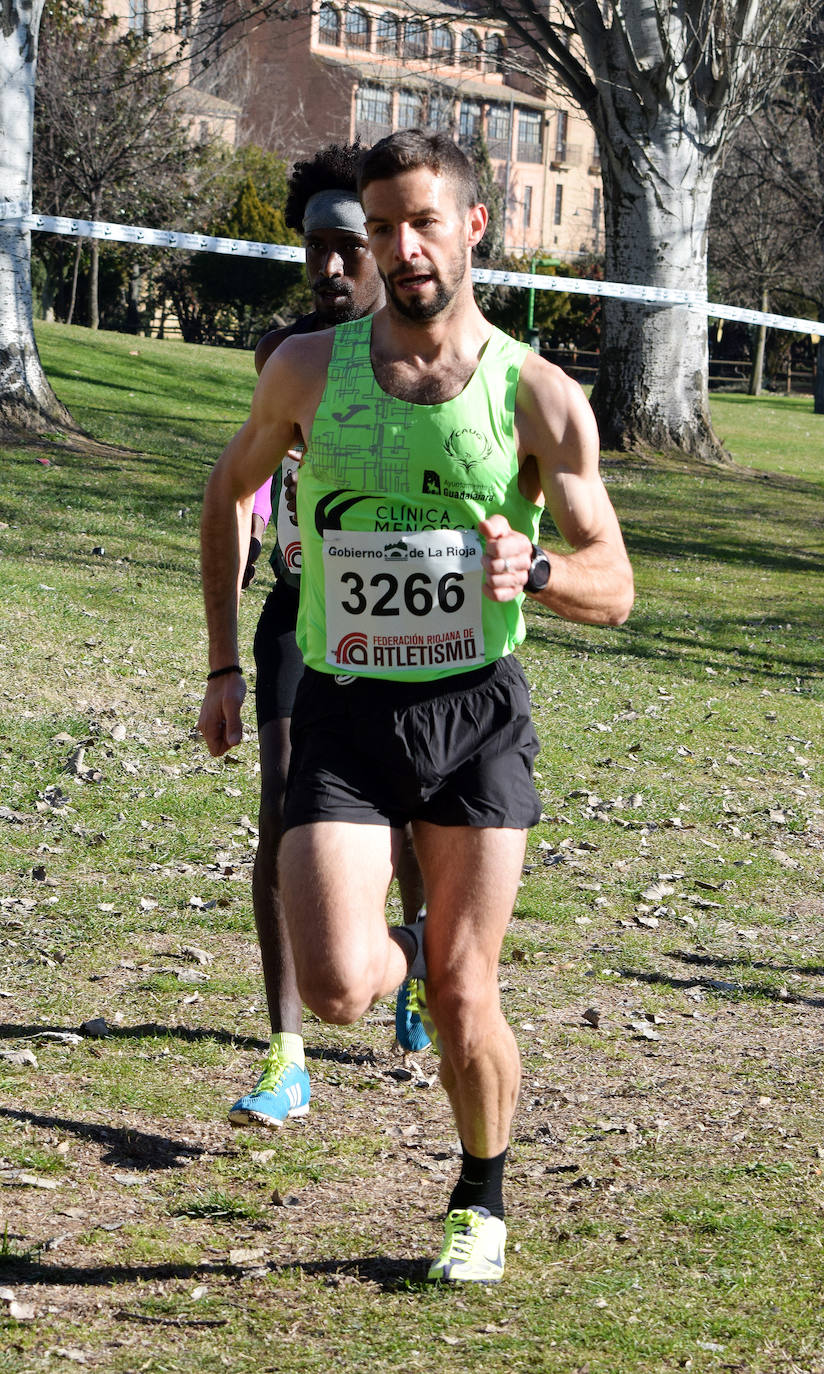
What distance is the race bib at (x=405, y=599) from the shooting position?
350cm

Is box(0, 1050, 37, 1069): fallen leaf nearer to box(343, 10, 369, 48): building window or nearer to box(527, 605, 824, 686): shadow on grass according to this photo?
box(527, 605, 824, 686): shadow on grass

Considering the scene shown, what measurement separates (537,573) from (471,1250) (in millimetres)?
1538

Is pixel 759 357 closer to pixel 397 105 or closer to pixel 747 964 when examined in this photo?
pixel 397 105

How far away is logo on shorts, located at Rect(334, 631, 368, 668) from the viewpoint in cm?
359

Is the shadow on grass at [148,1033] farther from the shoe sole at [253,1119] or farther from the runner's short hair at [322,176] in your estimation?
the runner's short hair at [322,176]

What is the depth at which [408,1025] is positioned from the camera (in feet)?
16.0

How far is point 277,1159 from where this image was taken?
423 cm

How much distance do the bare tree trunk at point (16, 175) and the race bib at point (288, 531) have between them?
34.2 feet

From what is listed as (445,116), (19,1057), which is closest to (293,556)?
(19,1057)

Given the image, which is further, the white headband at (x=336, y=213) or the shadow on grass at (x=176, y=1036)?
the shadow on grass at (x=176, y=1036)

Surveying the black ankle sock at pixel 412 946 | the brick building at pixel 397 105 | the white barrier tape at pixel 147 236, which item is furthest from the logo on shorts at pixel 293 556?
the brick building at pixel 397 105

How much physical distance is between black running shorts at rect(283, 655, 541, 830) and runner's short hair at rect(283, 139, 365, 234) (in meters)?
2.09

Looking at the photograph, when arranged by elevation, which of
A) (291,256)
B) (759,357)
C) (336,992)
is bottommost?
(336,992)

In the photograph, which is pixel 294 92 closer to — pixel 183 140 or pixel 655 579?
pixel 183 140
